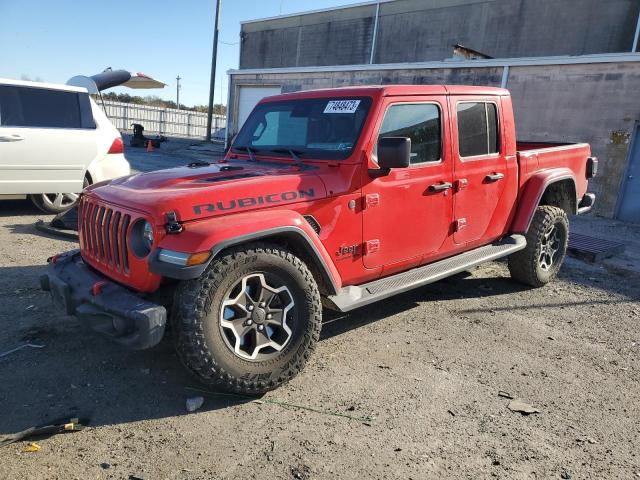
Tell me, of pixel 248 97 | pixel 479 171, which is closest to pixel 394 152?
pixel 479 171

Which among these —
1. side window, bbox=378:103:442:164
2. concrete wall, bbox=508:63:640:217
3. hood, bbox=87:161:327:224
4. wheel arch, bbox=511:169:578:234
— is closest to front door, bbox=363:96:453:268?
side window, bbox=378:103:442:164

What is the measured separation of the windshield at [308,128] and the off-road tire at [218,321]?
1031 millimetres

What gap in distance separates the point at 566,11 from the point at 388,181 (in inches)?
689

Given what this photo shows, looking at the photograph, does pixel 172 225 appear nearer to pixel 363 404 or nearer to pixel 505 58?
pixel 363 404

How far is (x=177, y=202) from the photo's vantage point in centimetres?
286

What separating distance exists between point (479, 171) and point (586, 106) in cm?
830

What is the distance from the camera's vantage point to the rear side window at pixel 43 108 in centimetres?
661

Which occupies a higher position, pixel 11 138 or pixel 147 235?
pixel 11 138

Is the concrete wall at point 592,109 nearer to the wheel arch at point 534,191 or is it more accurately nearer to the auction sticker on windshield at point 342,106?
the wheel arch at point 534,191

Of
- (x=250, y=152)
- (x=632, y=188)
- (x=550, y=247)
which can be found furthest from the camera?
(x=632, y=188)

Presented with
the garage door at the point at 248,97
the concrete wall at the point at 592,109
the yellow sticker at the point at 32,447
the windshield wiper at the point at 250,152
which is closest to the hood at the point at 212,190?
the windshield wiper at the point at 250,152

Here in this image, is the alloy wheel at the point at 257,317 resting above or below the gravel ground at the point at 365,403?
above

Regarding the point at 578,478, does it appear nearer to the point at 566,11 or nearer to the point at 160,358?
the point at 160,358

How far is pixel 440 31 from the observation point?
21359 mm
